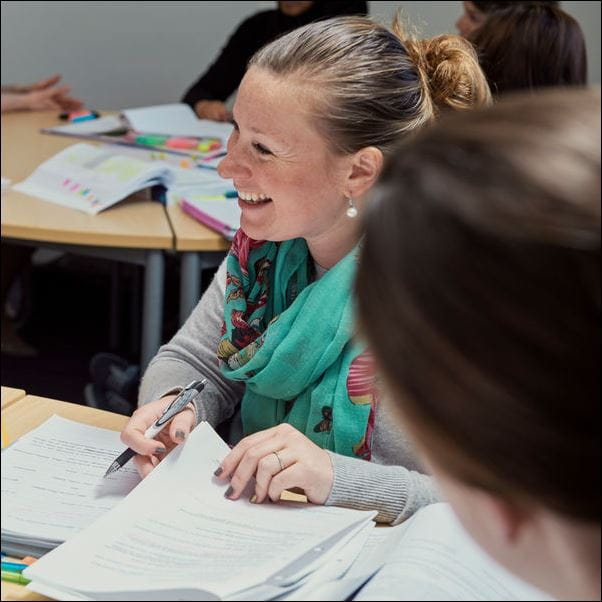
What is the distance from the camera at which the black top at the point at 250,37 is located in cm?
349

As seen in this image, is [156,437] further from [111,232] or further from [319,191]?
[111,232]

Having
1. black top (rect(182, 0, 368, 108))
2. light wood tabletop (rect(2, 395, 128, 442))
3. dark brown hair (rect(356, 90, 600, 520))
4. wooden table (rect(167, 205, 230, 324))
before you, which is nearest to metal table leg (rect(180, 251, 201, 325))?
wooden table (rect(167, 205, 230, 324))

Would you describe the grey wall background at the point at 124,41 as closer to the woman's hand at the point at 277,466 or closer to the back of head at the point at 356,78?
the back of head at the point at 356,78

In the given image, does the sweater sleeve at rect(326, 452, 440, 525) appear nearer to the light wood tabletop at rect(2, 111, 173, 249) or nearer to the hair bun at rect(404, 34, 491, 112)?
the hair bun at rect(404, 34, 491, 112)

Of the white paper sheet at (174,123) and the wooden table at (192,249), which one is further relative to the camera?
the white paper sheet at (174,123)

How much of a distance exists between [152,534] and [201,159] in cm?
187

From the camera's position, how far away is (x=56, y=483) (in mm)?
1117

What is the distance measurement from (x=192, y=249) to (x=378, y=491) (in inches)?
45.7

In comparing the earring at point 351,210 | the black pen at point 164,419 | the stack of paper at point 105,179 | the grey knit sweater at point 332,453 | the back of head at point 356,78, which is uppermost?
the back of head at point 356,78

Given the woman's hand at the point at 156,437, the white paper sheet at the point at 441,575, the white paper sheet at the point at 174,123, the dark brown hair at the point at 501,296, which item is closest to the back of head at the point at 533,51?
the white paper sheet at the point at 174,123

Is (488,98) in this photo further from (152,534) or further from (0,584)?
(0,584)

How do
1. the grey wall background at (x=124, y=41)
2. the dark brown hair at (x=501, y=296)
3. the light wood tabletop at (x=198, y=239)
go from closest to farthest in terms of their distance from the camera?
the dark brown hair at (x=501, y=296), the light wood tabletop at (x=198, y=239), the grey wall background at (x=124, y=41)

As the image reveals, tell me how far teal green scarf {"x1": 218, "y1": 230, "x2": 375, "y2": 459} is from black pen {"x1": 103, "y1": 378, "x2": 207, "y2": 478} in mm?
153

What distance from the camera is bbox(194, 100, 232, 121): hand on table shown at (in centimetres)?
319
